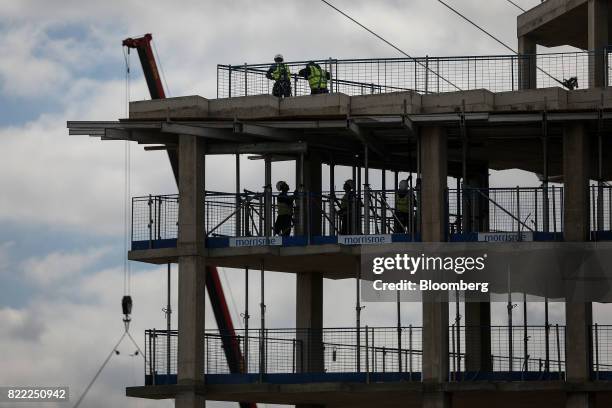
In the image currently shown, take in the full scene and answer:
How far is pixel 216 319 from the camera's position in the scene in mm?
102562

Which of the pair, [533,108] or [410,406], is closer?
[533,108]

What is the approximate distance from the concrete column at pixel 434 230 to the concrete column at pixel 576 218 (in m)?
4.06

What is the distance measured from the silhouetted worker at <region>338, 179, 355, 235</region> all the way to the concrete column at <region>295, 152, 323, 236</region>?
0.93 m

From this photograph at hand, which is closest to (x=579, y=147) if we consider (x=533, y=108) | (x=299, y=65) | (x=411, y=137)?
(x=533, y=108)

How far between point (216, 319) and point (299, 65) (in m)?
38.3

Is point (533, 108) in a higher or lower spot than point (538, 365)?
higher

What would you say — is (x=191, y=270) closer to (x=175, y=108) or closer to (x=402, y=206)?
(x=175, y=108)

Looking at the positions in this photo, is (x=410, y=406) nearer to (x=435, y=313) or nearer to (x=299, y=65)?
(x=435, y=313)

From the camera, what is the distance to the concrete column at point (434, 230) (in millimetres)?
62625

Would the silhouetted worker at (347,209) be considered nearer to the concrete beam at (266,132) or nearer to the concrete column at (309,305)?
the concrete beam at (266,132)

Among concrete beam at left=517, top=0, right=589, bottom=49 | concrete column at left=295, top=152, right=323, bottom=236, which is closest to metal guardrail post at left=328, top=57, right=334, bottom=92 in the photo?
concrete column at left=295, top=152, right=323, bottom=236

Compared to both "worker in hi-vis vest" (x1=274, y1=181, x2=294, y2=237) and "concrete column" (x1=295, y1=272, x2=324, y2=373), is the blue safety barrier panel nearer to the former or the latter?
"worker in hi-vis vest" (x1=274, y1=181, x2=294, y2=237)

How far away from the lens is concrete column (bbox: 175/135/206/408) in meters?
63.6

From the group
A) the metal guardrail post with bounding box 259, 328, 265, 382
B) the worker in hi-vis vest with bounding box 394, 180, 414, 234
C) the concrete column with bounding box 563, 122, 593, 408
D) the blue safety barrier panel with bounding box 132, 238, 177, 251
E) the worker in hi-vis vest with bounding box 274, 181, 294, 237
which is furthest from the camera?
the worker in hi-vis vest with bounding box 274, 181, 294, 237
